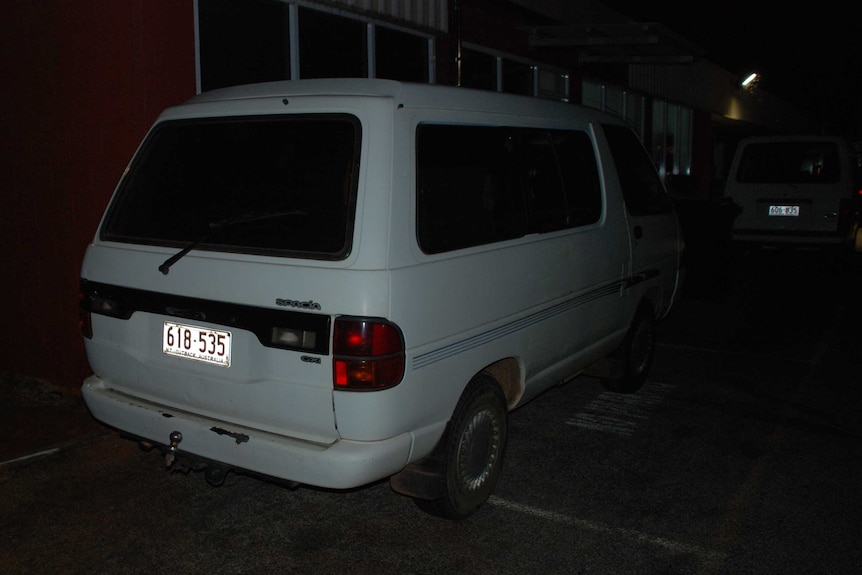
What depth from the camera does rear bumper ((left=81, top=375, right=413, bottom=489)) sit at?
3.16 meters

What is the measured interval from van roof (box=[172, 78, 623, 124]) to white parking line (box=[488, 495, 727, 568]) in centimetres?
205

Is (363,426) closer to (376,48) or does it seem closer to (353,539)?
(353,539)

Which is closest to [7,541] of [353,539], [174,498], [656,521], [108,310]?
[174,498]

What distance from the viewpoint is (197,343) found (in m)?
3.44

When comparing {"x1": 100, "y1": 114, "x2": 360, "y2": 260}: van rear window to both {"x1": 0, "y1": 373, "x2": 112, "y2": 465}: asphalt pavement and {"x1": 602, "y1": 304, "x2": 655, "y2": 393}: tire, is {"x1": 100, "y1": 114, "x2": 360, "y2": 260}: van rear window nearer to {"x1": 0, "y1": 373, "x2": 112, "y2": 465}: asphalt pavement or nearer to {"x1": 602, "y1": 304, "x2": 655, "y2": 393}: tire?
{"x1": 0, "y1": 373, "x2": 112, "y2": 465}: asphalt pavement

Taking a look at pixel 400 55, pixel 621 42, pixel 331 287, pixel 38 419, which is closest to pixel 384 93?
pixel 331 287


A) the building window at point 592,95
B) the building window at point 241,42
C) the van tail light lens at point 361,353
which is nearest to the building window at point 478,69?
the building window at point 592,95

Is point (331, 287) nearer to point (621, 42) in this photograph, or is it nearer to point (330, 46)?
point (330, 46)

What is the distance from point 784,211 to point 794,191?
0.32m

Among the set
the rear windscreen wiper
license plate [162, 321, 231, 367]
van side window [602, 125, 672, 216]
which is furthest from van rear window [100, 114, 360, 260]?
van side window [602, 125, 672, 216]

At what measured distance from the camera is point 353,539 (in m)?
3.81

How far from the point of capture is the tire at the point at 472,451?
370cm

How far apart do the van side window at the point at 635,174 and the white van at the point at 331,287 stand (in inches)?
52.0

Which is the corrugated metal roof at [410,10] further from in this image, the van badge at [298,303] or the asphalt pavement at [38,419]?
the van badge at [298,303]
